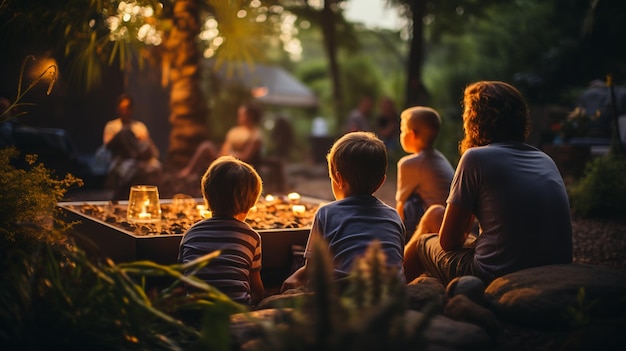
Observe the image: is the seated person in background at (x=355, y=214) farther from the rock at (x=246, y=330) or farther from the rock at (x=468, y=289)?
the rock at (x=246, y=330)

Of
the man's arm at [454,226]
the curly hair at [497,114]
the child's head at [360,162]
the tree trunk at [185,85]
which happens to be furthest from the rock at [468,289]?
the tree trunk at [185,85]

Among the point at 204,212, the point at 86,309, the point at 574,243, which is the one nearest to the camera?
the point at 86,309

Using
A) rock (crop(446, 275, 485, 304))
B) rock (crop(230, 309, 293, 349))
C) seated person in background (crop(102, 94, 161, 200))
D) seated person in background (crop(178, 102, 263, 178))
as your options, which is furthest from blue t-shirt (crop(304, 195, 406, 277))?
seated person in background (crop(178, 102, 263, 178))

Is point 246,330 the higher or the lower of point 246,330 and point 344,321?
the lower

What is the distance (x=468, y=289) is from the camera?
3627 millimetres

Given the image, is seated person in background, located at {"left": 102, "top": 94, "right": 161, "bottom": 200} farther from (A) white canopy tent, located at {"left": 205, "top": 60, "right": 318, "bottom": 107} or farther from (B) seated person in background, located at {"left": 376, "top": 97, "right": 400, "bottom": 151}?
(A) white canopy tent, located at {"left": 205, "top": 60, "right": 318, "bottom": 107}

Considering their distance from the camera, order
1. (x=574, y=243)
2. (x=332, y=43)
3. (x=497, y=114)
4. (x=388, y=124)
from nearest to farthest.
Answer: (x=497, y=114) → (x=574, y=243) → (x=388, y=124) → (x=332, y=43)

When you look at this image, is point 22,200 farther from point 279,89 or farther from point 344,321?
point 279,89

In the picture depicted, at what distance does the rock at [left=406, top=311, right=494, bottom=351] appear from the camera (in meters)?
2.84

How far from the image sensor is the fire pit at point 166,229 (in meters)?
4.52

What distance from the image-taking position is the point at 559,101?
19938 millimetres

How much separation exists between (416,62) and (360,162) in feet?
32.9

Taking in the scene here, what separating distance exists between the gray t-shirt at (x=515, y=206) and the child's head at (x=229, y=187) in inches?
48.2

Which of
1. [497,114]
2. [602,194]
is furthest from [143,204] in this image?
[602,194]
